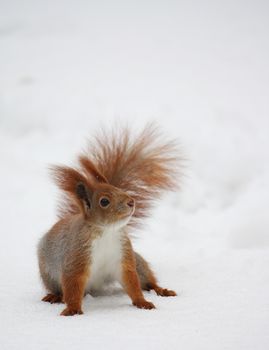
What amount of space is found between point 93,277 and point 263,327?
2.25 feet

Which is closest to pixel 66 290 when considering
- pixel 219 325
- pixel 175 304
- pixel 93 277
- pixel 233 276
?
pixel 93 277

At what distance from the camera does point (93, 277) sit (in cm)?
212

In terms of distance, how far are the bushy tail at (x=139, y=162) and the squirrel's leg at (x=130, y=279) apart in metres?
0.43

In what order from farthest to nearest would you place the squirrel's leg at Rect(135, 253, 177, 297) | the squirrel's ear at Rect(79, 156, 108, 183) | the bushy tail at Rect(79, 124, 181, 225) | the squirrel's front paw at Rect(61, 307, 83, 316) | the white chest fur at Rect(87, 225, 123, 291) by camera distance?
1. the bushy tail at Rect(79, 124, 181, 225)
2. the squirrel's leg at Rect(135, 253, 177, 297)
3. the squirrel's ear at Rect(79, 156, 108, 183)
4. the white chest fur at Rect(87, 225, 123, 291)
5. the squirrel's front paw at Rect(61, 307, 83, 316)

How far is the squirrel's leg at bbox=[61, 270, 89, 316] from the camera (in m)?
1.97

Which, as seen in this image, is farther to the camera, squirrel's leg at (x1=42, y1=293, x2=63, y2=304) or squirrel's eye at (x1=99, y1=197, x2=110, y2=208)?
squirrel's leg at (x1=42, y1=293, x2=63, y2=304)

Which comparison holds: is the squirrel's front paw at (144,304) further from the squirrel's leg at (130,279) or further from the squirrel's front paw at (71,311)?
the squirrel's front paw at (71,311)

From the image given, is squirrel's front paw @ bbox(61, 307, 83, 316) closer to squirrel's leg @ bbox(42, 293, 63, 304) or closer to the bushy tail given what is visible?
squirrel's leg @ bbox(42, 293, 63, 304)

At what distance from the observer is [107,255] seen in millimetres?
2084

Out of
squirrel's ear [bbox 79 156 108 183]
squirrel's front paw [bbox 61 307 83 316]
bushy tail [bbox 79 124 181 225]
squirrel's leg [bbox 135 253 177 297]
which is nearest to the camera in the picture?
squirrel's front paw [bbox 61 307 83 316]

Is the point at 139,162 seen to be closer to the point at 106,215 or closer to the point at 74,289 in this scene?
the point at 106,215

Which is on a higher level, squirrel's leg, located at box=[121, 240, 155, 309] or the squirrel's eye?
the squirrel's eye

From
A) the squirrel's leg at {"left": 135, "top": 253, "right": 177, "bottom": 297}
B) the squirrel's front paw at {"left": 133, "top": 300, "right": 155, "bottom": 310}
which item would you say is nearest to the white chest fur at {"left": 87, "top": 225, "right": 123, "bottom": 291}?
the squirrel's front paw at {"left": 133, "top": 300, "right": 155, "bottom": 310}

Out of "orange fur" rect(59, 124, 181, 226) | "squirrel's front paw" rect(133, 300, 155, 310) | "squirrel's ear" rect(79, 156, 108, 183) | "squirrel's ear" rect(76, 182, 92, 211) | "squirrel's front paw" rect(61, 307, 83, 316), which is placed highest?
"orange fur" rect(59, 124, 181, 226)
